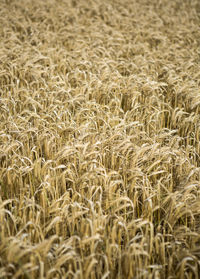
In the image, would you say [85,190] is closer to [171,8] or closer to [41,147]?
[41,147]

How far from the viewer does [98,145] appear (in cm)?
231

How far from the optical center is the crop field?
5.11 feet

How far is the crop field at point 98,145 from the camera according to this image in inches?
61.4

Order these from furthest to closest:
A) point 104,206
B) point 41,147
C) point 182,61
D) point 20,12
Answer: point 20,12 < point 182,61 < point 41,147 < point 104,206

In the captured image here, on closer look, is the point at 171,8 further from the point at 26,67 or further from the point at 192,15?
the point at 26,67

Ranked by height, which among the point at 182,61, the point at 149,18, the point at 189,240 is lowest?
the point at 189,240

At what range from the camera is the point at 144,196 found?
192 centimetres

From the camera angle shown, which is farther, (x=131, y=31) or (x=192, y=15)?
(x=192, y=15)

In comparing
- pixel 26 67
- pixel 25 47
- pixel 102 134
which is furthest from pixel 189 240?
pixel 25 47

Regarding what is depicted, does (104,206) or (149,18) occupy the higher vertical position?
(149,18)

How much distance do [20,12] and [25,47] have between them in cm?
193

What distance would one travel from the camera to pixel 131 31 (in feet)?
17.5

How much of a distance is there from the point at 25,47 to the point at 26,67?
902 mm

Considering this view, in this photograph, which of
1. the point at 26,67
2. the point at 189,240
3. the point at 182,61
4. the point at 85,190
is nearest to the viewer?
the point at 189,240
